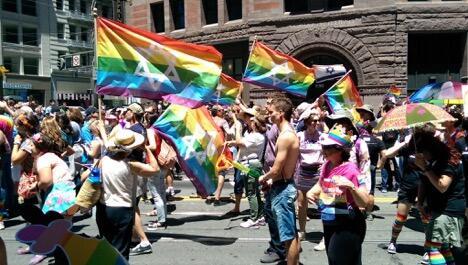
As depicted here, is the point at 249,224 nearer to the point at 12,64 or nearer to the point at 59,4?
the point at 12,64

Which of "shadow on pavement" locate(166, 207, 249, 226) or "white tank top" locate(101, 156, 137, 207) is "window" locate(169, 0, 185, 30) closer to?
"shadow on pavement" locate(166, 207, 249, 226)

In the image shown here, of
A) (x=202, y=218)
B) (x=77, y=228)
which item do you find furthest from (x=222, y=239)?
(x=77, y=228)

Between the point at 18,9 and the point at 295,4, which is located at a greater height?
the point at 18,9

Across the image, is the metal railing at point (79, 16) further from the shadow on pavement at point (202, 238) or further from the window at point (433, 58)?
the shadow on pavement at point (202, 238)

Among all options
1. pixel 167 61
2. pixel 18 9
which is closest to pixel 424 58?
pixel 167 61

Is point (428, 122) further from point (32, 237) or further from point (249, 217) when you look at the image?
point (249, 217)

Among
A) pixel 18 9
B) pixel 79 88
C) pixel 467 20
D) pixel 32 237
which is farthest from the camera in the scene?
pixel 79 88

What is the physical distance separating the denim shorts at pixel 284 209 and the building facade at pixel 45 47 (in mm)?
37773

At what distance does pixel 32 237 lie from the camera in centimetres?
245

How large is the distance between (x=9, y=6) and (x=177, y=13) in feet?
78.5

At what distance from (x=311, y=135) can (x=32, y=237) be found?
5402mm

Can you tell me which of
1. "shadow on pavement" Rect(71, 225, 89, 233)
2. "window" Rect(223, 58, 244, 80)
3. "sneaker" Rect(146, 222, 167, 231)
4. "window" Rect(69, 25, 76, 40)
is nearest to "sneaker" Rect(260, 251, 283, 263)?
"sneaker" Rect(146, 222, 167, 231)

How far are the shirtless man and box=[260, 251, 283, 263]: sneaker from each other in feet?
2.62

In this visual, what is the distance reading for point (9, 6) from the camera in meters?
44.9
